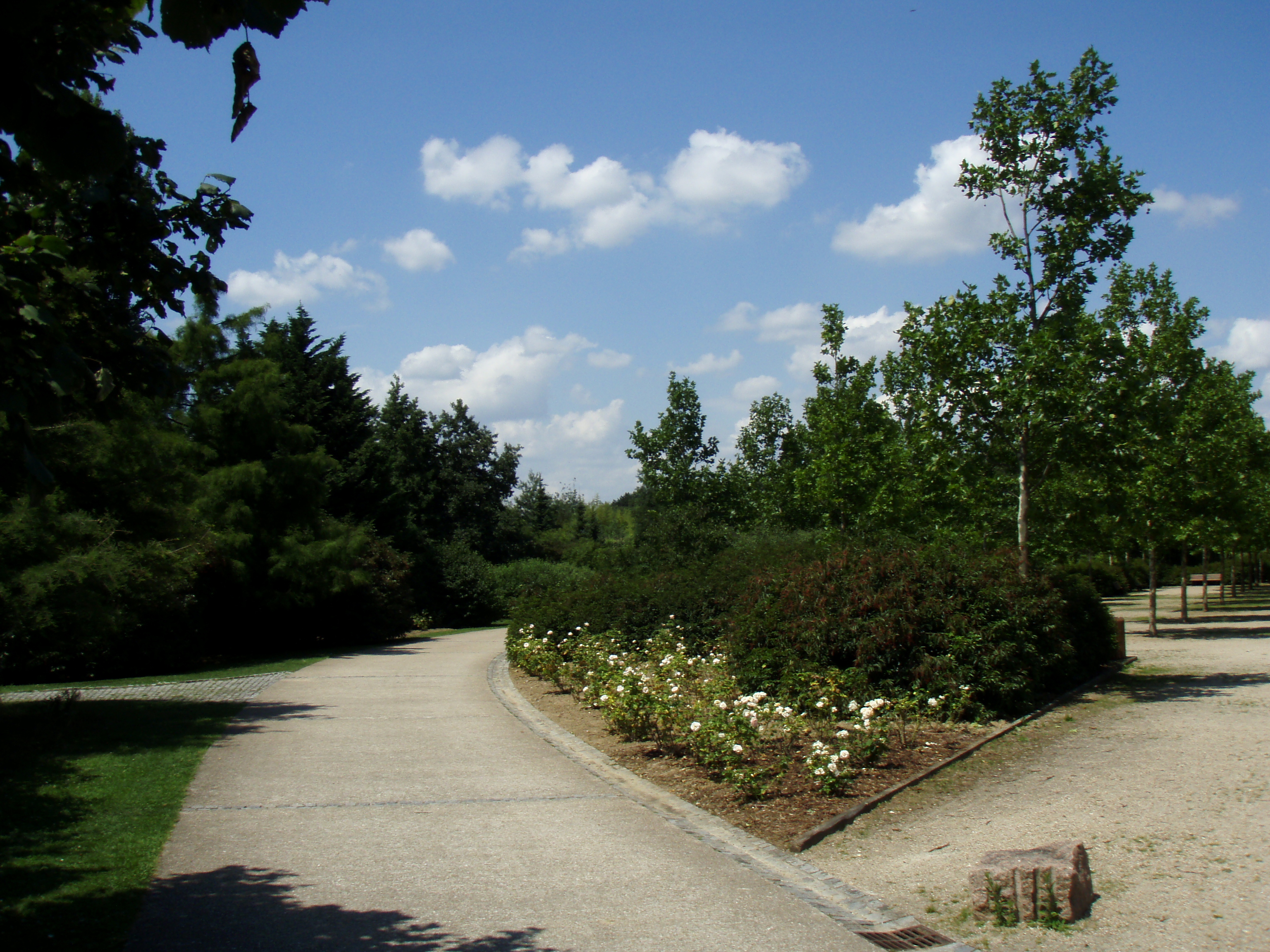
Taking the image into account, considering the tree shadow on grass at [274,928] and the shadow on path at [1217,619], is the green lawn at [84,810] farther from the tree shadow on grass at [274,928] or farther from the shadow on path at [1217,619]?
the shadow on path at [1217,619]

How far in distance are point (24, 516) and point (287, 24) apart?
10887 mm

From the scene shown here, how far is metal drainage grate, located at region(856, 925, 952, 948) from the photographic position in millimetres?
4539

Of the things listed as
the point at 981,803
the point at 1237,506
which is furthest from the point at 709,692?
the point at 1237,506

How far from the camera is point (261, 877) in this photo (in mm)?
5410

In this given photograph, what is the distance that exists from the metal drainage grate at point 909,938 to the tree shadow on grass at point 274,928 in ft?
5.41

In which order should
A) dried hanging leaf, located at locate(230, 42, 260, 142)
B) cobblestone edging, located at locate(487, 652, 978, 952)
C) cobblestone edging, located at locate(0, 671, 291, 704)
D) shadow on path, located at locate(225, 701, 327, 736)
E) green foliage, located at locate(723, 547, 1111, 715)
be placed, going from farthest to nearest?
cobblestone edging, located at locate(0, 671, 291, 704), shadow on path, located at locate(225, 701, 327, 736), green foliage, located at locate(723, 547, 1111, 715), cobblestone edging, located at locate(487, 652, 978, 952), dried hanging leaf, located at locate(230, 42, 260, 142)

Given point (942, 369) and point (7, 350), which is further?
point (942, 369)

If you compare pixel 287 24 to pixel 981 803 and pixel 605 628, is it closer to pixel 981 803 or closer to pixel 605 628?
pixel 981 803

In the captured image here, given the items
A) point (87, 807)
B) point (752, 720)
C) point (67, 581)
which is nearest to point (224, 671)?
point (67, 581)

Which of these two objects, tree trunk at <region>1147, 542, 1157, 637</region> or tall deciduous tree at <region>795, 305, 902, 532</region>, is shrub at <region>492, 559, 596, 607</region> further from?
tree trunk at <region>1147, 542, 1157, 637</region>

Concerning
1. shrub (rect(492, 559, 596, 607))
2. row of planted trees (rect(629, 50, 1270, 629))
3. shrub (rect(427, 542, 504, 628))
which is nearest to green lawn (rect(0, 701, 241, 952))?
row of planted trees (rect(629, 50, 1270, 629))

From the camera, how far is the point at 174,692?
15.3m

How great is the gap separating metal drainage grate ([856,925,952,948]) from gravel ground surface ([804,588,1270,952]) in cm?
12

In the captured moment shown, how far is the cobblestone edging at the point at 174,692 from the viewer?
14.0m
